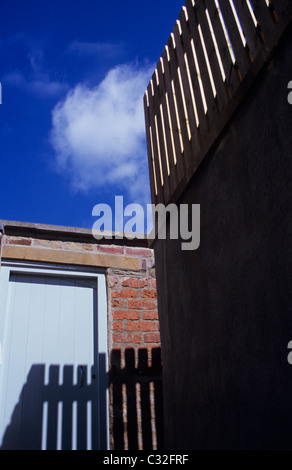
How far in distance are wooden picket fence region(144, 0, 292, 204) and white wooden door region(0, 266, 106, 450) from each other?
1.67 metres

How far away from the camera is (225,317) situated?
63.8 inches

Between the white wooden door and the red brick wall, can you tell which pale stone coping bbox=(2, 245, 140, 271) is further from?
the white wooden door

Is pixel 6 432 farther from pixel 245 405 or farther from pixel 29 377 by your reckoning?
pixel 245 405

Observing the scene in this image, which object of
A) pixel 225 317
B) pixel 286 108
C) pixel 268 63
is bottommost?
pixel 225 317

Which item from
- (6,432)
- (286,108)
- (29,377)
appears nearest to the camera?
(286,108)

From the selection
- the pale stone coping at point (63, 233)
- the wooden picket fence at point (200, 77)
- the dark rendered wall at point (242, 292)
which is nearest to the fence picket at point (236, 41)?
the wooden picket fence at point (200, 77)

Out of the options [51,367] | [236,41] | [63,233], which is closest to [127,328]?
[51,367]

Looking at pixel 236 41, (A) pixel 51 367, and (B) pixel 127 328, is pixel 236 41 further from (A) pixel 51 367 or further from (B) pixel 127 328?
(A) pixel 51 367

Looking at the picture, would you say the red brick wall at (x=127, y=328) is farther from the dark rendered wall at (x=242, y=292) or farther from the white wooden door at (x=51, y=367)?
the dark rendered wall at (x=242, y=292)

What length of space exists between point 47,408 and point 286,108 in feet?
10.3

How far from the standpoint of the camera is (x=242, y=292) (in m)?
1.50

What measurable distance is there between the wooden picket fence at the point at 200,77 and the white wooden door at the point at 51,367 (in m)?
1.67

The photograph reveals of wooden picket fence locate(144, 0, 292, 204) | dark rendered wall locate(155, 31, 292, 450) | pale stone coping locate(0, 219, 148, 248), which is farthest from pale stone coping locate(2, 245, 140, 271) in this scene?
dark rendered wall locate(155, 31, 292, 450)
